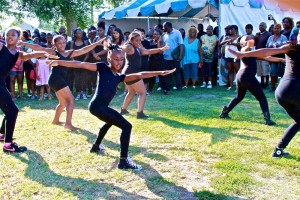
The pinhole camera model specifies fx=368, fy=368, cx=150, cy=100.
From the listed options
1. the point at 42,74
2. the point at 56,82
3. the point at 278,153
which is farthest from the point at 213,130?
the point at 42,74

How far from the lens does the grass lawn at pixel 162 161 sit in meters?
3.81

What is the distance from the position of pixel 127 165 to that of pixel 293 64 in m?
2.31

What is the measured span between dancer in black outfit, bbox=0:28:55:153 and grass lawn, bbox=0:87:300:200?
21 centimetres

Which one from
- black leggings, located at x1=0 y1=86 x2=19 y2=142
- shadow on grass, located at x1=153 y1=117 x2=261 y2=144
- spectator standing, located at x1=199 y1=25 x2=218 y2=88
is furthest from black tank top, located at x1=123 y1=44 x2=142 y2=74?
spectator standing, located at x1=199 y1=25 x2=218 y2=88

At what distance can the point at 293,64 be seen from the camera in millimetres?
4352

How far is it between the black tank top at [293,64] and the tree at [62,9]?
45.2 feet

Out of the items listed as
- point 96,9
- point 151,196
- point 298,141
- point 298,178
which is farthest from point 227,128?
point 96,9

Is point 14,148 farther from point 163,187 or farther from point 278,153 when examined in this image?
point 278,153

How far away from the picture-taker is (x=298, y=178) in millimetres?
4090

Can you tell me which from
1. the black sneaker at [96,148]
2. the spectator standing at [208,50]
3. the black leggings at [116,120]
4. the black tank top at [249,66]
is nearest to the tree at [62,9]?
the spectator standing at [208,50]

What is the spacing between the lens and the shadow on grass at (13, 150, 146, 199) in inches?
148

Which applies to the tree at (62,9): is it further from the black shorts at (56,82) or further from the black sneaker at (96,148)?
the black sneaker at (96,148)

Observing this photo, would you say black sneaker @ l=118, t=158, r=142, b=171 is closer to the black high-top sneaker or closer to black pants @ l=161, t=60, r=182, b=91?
the black high-top sneaker

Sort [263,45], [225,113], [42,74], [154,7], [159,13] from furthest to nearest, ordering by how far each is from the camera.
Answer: [154,7] < [159,13] < [263,45] < [42,74] < [225,113]
